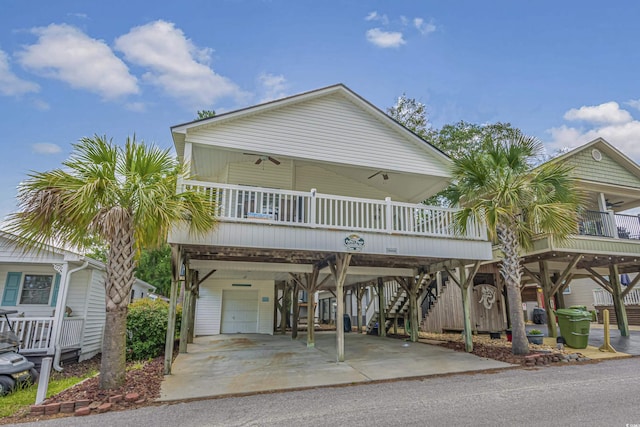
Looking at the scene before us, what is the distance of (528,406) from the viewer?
5102mm

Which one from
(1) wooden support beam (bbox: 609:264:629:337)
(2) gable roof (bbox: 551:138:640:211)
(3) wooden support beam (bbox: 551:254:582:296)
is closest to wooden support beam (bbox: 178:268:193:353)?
(3) wooden support beam (bbox: 551:254:582:296)

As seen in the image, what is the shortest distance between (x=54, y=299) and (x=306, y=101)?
10368mm

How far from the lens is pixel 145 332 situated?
10.7 m

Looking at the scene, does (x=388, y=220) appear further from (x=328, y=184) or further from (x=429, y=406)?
(x=429, y=406)

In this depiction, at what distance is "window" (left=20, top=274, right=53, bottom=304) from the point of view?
11.5 metres

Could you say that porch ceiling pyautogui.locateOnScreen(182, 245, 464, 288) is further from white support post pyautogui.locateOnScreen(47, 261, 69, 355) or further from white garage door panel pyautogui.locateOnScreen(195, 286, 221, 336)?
white garage door panel pyautogui.locateOnScreen(195, 286, 221, 336)

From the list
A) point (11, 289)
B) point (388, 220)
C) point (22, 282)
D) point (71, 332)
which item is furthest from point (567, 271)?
point (11, 289)

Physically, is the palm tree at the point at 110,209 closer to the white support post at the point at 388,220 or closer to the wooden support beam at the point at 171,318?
the wooden support beam at the point at 171,318

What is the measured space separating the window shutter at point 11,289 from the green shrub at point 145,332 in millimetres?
3889

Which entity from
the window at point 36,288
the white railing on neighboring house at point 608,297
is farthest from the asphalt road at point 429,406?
the white railing on neighboring house at point 608,297

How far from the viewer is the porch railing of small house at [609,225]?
1297cm

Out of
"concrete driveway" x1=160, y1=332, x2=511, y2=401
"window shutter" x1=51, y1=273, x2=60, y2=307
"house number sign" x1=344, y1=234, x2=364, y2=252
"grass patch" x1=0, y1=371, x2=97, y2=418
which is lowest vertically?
"grass patch" x1=0, y1=371, x2=97, y2=418

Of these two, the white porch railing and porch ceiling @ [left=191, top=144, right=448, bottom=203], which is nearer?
the white porch railing

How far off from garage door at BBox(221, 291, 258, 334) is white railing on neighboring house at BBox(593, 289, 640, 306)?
20.2 m
